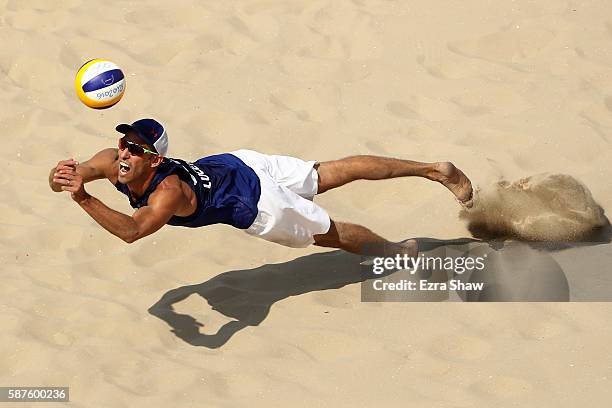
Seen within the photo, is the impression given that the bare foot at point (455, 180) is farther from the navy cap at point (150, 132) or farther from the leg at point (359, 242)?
the navy cap at point (150, 132)

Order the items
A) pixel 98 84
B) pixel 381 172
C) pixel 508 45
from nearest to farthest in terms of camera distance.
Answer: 1. pixel 98 84
2. pixel 381 172
3. pixel 508 45

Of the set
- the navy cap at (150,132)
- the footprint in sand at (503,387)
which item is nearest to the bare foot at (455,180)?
A: the footprint in sand at (503,387)

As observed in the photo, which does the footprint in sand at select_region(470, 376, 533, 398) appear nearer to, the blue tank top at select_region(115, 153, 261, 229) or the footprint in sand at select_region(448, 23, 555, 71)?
the blue tank top at select_region(115, 153, 261, 229)

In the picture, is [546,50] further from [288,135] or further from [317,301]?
[317,301]

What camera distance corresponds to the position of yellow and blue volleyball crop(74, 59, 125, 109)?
19.4 feet

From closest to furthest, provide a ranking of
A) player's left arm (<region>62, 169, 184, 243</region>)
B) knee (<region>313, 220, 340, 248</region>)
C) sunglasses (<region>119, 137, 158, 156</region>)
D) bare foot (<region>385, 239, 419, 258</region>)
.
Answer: player's left arm (<region>62, 169, 184, 243</region>) → sunglasses (<region>119, 137, 158, 156</region>) → knee (<region>313, 220, 340, 248</region>) → bare foot (<region>385, 239, 419, 258</region>)

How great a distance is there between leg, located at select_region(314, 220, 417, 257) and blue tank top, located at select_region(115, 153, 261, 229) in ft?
1.50

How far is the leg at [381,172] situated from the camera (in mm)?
6305

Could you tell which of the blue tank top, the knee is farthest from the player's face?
the knee

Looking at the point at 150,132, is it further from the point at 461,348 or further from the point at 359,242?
the point at 461,348

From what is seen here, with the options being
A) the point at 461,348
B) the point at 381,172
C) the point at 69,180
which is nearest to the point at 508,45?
the point at 381,172

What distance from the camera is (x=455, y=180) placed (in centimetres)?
643

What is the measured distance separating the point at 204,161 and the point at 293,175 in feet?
1.57

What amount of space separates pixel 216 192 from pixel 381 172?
975mm
